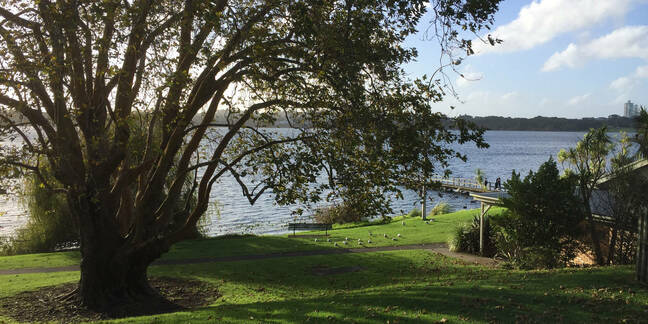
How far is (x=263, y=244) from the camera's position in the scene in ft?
83.3

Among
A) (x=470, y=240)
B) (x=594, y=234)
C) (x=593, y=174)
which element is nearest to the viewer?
(x=594, y=234)

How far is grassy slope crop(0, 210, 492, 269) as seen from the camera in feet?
70.4

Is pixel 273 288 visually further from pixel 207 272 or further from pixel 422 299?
pixel 422 299

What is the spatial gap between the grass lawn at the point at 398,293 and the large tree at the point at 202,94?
2.47 meters

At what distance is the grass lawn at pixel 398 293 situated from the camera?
27.0 ft

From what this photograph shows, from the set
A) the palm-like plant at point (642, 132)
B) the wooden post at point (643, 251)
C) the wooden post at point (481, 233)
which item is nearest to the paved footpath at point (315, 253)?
the wooden post at point (481, 233)

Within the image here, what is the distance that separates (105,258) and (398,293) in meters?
7.82

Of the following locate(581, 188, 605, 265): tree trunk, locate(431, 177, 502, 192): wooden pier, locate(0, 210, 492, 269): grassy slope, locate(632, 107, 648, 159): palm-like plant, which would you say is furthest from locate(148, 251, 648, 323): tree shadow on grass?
locate(431, 177, 502, 192): wooden pier

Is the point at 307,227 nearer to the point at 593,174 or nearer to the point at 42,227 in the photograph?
the point at 42,227

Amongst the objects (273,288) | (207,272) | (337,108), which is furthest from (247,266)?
(337,108)

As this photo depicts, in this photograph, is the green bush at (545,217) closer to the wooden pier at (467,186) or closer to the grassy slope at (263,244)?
the grassy slope at (263,244)

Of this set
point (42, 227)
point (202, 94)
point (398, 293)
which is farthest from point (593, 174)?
point (42, 227)

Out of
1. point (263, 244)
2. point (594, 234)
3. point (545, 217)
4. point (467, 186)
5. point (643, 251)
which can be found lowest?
point (467, 186)

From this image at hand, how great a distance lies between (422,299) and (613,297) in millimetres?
3589
